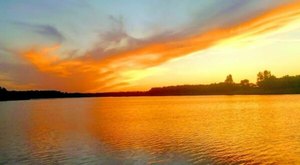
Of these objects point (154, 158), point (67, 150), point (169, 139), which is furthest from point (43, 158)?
point (169, 139)

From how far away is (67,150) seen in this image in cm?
3412

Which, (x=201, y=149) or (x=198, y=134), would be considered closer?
(x=201, y=149)

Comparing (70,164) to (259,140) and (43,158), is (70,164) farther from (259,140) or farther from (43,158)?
(259,140)

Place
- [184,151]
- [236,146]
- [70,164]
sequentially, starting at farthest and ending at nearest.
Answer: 1. [236,146]
2. [184,151]
3. [70,164]

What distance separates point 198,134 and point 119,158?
59.5ft

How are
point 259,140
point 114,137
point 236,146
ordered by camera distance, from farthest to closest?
point 114,137 < point 259,140 < point 236,146

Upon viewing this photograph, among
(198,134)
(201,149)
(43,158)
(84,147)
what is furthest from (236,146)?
(43,158)

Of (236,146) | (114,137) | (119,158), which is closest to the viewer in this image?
(119,158)

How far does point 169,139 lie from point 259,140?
10886mm

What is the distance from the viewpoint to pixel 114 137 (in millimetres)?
44281

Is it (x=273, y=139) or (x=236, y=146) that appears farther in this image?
(x=273, y=139)

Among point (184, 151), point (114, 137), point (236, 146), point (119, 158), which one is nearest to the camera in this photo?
point (119, 158)

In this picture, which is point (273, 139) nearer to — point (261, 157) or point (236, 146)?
point (236, 146)

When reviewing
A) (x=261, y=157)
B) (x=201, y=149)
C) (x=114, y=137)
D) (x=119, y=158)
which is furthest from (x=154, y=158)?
(x=114, y=137)
